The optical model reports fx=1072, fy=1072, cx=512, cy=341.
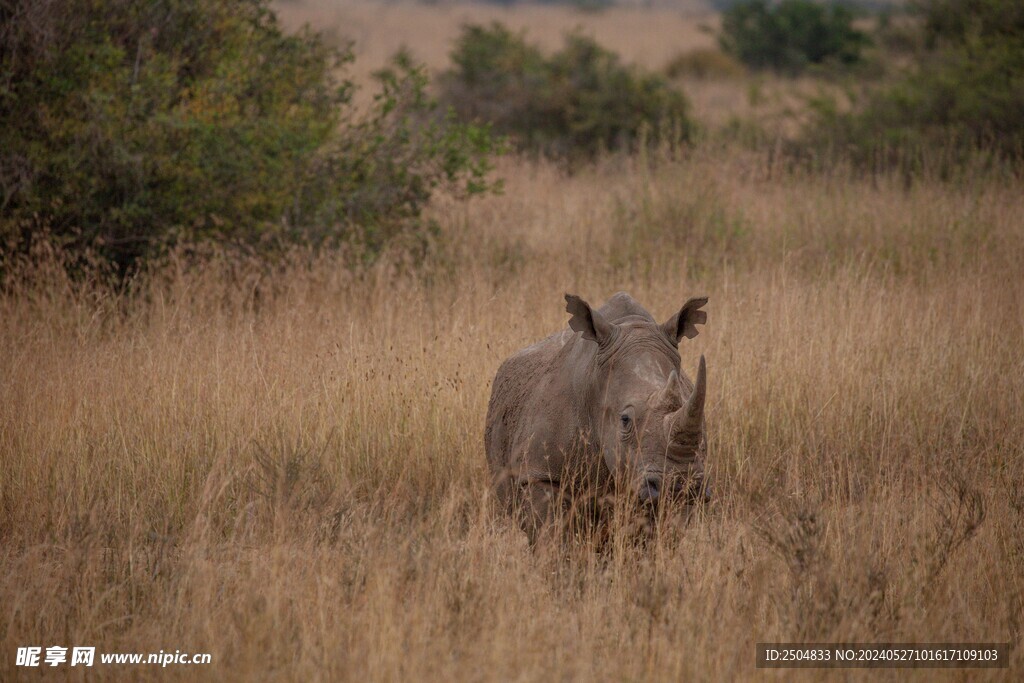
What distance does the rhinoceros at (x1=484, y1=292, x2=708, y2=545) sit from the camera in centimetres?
447

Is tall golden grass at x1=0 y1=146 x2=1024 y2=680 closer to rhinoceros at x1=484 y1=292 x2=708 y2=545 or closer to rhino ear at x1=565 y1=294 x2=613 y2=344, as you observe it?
rhinoceros at x1=484 y1=292 x2=708 y2=545

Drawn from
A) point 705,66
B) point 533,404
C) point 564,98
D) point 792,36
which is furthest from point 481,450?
point 792,36

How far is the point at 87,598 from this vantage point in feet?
14.9

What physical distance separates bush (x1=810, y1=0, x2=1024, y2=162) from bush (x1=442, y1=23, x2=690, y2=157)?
9.17 ft

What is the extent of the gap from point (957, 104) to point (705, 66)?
16285mm

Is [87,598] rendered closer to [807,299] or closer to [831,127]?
[807,299]

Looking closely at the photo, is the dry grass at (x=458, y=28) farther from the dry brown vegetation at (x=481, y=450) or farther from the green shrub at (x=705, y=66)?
the dry brown vegetation at (x=481, y=450)

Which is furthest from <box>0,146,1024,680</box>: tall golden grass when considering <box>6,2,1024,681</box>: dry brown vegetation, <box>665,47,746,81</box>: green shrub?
<box>665,47,746,81</box>: green shrub

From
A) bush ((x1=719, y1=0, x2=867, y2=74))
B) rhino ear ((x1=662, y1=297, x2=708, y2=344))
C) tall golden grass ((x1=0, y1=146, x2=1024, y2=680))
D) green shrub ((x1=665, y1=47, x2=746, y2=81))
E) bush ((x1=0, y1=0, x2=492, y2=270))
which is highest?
bush ((x1=719, y1=0, x2=867, y2=74))

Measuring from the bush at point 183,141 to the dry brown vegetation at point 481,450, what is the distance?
0.51 metres

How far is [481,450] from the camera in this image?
6801 millimetres

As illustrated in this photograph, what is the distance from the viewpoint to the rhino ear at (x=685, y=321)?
5.01m

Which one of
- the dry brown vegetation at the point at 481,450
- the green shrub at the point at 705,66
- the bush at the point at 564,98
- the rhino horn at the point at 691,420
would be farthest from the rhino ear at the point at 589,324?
the green shrub at the point at 705,66

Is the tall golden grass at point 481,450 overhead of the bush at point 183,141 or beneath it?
beneath
